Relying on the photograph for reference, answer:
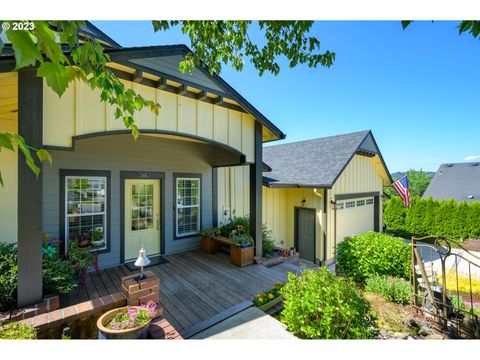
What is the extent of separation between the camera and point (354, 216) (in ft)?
33.3

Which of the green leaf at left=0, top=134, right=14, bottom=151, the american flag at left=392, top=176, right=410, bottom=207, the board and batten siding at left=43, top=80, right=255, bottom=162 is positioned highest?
the board and batten siding at left=43, top=80, right=255, bottom=162

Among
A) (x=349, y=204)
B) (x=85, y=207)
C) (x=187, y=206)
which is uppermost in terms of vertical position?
Answer: (x=85, y=207)

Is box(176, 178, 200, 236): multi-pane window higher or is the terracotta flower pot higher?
box(176, 178, 200, 236): multi-pane window

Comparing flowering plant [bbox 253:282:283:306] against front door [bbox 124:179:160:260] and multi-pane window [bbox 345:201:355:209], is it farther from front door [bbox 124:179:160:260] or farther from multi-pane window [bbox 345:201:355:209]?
multi-pane window [bbox 345:201:355:209]


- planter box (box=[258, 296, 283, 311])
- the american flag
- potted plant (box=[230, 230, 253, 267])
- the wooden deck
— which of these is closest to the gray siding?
the wooden deck

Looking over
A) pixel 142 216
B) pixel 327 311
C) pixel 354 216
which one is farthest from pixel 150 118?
pixel 354 216

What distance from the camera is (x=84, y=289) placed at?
4223 mm

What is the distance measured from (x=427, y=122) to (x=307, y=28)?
237 inches

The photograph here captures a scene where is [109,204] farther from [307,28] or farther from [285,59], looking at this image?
[307,28]

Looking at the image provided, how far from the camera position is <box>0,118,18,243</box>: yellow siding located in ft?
14.4

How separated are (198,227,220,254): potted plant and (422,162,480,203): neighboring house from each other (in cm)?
1759

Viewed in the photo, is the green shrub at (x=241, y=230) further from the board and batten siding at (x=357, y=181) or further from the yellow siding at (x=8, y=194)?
the yellow siding at (x=8, y=194)

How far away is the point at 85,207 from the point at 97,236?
2.39 ft

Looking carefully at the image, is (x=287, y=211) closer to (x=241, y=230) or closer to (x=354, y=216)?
(x=354, y=216)
